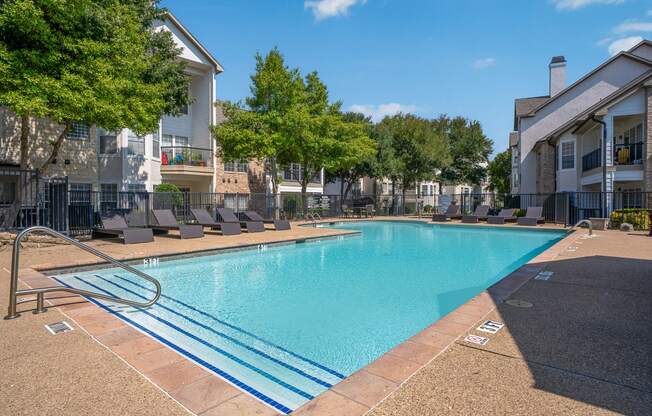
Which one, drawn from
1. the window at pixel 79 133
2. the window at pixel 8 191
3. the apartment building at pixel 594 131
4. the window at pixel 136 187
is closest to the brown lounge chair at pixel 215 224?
the window at pixel 136 187

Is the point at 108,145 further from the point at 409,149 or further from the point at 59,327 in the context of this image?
the point at 409,149

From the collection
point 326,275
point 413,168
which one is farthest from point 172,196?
point 413,168

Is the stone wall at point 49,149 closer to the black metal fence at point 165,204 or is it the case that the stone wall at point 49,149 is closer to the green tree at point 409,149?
the black metal fence at point 165,204

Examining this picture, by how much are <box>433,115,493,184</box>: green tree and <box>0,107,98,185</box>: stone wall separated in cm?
3567

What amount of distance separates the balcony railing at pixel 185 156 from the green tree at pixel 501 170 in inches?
1416

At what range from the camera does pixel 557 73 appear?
2742 cm

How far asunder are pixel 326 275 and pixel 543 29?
1226 centimetres

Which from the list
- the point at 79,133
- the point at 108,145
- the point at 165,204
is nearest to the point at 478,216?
the point at 165,204

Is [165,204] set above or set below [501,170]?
below

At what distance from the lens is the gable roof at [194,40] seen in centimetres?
2123

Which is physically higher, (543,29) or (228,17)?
(228,17)

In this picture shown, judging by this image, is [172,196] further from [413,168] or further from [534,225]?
[413,168]

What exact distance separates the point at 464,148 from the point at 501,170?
19.8 feet

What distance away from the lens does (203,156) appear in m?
23.1
